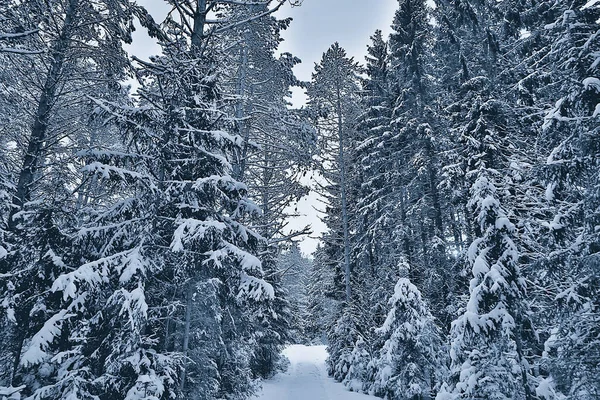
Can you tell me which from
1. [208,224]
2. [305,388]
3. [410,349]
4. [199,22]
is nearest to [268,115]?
[199,22]

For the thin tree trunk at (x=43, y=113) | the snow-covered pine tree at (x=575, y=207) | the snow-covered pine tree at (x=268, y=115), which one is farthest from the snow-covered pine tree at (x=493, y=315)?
the thin tree trunk at (x=43, y=113)

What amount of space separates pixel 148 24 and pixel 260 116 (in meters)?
5.80

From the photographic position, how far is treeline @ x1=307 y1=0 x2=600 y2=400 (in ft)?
26.3

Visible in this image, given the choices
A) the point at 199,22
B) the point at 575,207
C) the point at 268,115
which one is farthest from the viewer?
the point at 268,115

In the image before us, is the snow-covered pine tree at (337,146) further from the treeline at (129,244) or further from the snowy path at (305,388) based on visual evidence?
the treeline at (129,244)

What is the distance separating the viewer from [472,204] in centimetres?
994

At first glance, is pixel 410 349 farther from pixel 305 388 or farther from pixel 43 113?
pixel 43 113

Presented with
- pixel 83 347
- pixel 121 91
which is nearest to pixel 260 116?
pixel 121 91

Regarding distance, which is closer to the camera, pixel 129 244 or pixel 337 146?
pixel 129 244

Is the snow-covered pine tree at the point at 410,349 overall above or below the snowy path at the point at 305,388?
above

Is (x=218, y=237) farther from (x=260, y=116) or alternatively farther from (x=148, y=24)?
(x=260, y=116)

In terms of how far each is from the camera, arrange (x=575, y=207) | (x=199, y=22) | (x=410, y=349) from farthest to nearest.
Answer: (x=410, y=349)
(x=199, y=22)
(x=575, y=207)

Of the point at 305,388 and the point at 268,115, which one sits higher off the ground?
the point at 268,115

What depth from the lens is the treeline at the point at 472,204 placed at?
8016 mm
